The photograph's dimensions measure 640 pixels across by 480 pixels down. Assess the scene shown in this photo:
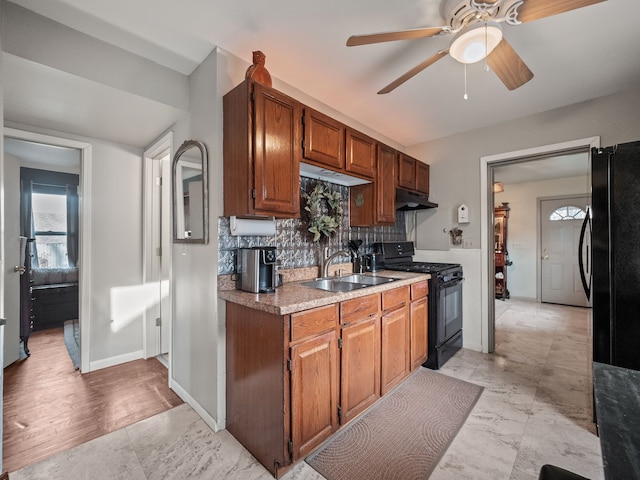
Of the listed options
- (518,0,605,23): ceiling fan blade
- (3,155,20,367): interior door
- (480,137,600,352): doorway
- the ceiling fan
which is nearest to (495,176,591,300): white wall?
(480,137,600,352): doorway

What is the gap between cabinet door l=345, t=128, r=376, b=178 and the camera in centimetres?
242

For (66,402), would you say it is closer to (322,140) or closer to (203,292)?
(203,292)

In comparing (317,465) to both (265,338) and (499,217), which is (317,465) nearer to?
(265,338)

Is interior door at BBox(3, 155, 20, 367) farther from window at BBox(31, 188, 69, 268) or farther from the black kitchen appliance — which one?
the black kitchen appliance

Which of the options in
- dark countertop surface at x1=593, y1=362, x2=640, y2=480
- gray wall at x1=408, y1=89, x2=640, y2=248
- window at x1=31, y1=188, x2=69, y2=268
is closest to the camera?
dark countertop surface at x1=593, y1=362, x2=640, y2=480

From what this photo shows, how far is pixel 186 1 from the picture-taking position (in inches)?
61.6

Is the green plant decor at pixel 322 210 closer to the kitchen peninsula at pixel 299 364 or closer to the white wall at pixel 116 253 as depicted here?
the kitchen peninsula at pixel 299 364

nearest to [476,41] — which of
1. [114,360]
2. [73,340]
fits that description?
[114,360]

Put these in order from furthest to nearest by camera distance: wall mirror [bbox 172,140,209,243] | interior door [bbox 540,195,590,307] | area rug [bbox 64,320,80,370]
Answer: interior door [bbox 540,195,590,307] < area rug [bbox 64,320,80,370] < wall mirror [bbox 172,140,209,243]

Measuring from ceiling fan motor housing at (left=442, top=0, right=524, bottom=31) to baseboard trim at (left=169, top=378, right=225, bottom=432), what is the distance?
277 centimetres

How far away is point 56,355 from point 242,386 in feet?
8.92

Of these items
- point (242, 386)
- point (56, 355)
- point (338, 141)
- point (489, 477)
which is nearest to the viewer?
point (489, 477)

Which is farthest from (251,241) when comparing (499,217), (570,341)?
(499,217)

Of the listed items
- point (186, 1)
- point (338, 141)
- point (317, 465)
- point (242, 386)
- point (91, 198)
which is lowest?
point (317, 465)
